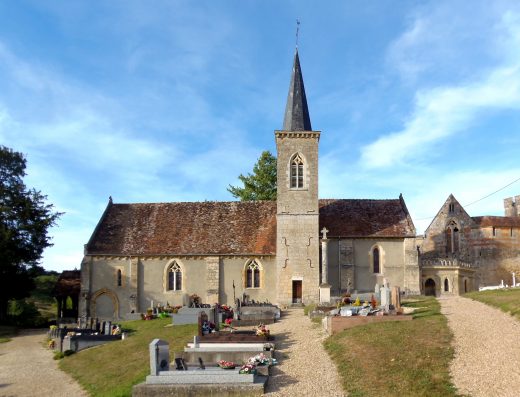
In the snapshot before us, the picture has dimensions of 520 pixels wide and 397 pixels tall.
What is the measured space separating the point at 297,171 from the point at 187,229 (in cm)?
871

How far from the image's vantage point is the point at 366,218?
1454 inches

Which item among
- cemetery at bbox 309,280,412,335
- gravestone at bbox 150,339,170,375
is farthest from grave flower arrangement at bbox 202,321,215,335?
gravestone at bbox 150,339,170,375

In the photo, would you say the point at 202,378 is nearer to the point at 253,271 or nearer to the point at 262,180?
the point at 253,271

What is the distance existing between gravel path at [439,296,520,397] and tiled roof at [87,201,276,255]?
17.3 m

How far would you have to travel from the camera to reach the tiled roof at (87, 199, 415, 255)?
3575 centimetres

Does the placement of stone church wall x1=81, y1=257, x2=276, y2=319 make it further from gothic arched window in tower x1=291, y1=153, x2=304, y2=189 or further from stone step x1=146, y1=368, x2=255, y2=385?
stone step x1=146, y1=368, x2=255, y2=385

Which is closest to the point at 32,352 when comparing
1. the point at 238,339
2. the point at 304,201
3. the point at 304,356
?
the point at 238,339

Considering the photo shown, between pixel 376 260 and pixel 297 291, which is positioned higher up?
pixel 376 260

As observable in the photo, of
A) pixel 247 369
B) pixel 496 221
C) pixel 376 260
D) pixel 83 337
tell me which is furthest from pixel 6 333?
pixel 496 221

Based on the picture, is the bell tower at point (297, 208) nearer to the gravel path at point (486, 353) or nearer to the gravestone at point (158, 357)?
the gravel path at point (486, 353)

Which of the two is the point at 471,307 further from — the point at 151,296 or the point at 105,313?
the point at 105,313

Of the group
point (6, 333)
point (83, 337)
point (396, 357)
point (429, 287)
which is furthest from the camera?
point (429, 287)

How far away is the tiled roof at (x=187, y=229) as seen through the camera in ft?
118

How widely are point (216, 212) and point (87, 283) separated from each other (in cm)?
1002
